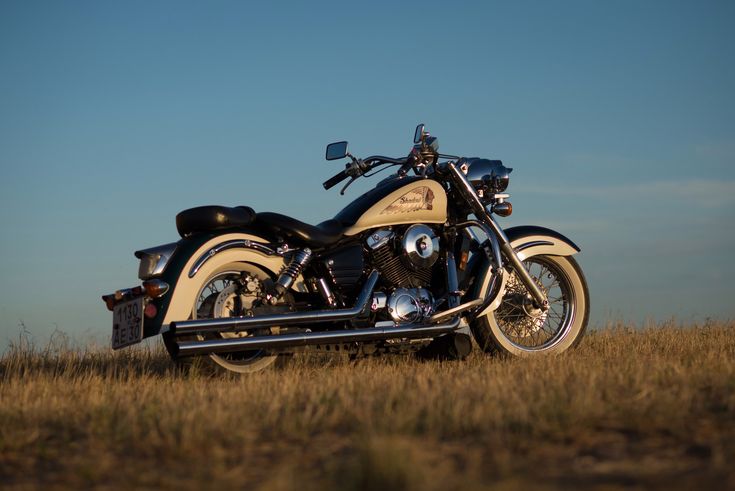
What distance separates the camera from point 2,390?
6.27 meters

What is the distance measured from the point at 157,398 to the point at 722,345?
17.6ft

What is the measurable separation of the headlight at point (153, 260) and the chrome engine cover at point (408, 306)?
174 centimetres

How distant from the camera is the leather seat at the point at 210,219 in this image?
6.81m

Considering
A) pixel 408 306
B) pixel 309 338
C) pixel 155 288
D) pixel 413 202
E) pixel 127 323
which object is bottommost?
pixel 309 338

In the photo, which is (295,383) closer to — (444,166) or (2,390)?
(2,390)

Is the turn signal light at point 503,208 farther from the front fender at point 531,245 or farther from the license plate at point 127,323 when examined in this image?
the license plate at point 127,323

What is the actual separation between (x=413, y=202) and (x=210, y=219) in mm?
1681

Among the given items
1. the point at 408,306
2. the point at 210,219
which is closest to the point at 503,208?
the point at 408,306

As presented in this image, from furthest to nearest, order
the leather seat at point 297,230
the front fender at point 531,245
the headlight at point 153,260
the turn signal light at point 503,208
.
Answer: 1. the turn signal light at point 503,208
2. the front fender at point 531,245
3. the leather seat at point 297,230
4. the headlight at point 153,260

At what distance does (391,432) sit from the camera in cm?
405

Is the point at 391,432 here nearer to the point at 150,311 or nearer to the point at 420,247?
the point at 150,311

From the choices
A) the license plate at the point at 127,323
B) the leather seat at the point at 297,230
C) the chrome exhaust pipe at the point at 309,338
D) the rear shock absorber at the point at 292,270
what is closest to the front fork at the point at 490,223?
the chrome exhaust pipe at the point at 309,338

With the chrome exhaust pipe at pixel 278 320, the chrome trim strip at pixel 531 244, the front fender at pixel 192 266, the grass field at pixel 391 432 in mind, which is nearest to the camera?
the grass field at pixel 391 432

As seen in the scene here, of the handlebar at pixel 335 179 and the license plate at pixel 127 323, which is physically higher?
the handlebar at pixel 335 179
